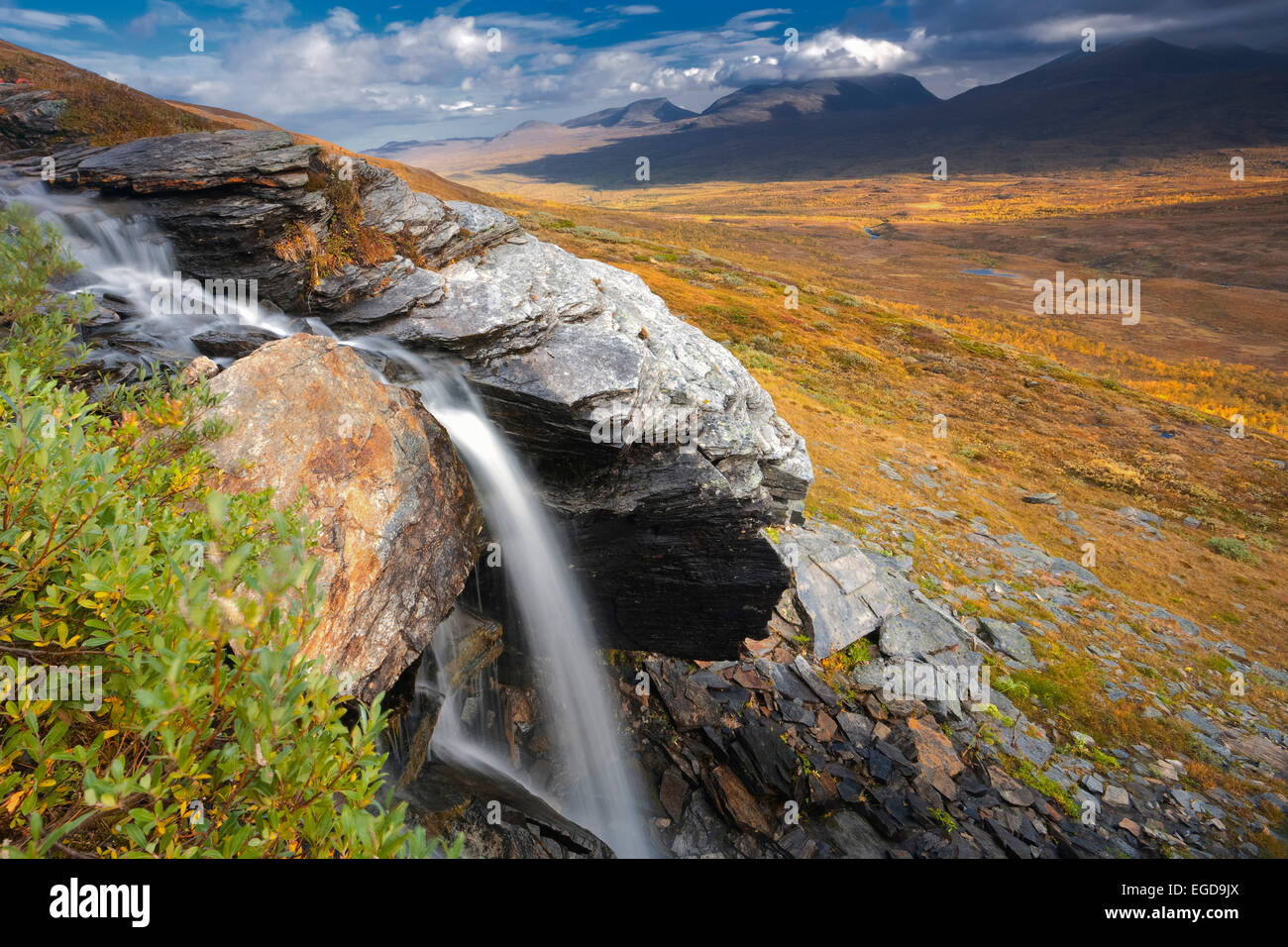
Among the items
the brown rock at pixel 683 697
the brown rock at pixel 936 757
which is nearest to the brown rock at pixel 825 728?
the brown rock at pixel 936 757

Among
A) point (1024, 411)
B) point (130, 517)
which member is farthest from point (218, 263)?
point (1024, 411)

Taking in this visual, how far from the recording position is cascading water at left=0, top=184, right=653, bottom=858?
1041cm

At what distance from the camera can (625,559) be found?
503 inches

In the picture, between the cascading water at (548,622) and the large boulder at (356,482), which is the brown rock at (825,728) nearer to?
the cascading water at (548,622)

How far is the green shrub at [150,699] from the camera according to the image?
2221 millimetres

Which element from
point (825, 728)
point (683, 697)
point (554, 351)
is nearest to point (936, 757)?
point (825, 728)

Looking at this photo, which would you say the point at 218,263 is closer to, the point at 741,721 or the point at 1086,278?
the point at 741,721

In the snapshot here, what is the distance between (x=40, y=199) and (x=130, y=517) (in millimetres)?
12882

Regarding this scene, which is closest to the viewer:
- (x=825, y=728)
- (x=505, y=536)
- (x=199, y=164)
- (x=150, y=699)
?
(x=150, y=699)

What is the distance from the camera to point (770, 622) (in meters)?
14.7

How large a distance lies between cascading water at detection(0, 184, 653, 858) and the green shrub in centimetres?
830

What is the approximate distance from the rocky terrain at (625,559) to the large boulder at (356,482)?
43 mm

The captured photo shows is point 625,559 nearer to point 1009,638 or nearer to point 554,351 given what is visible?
point 554,351

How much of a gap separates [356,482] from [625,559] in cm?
606
